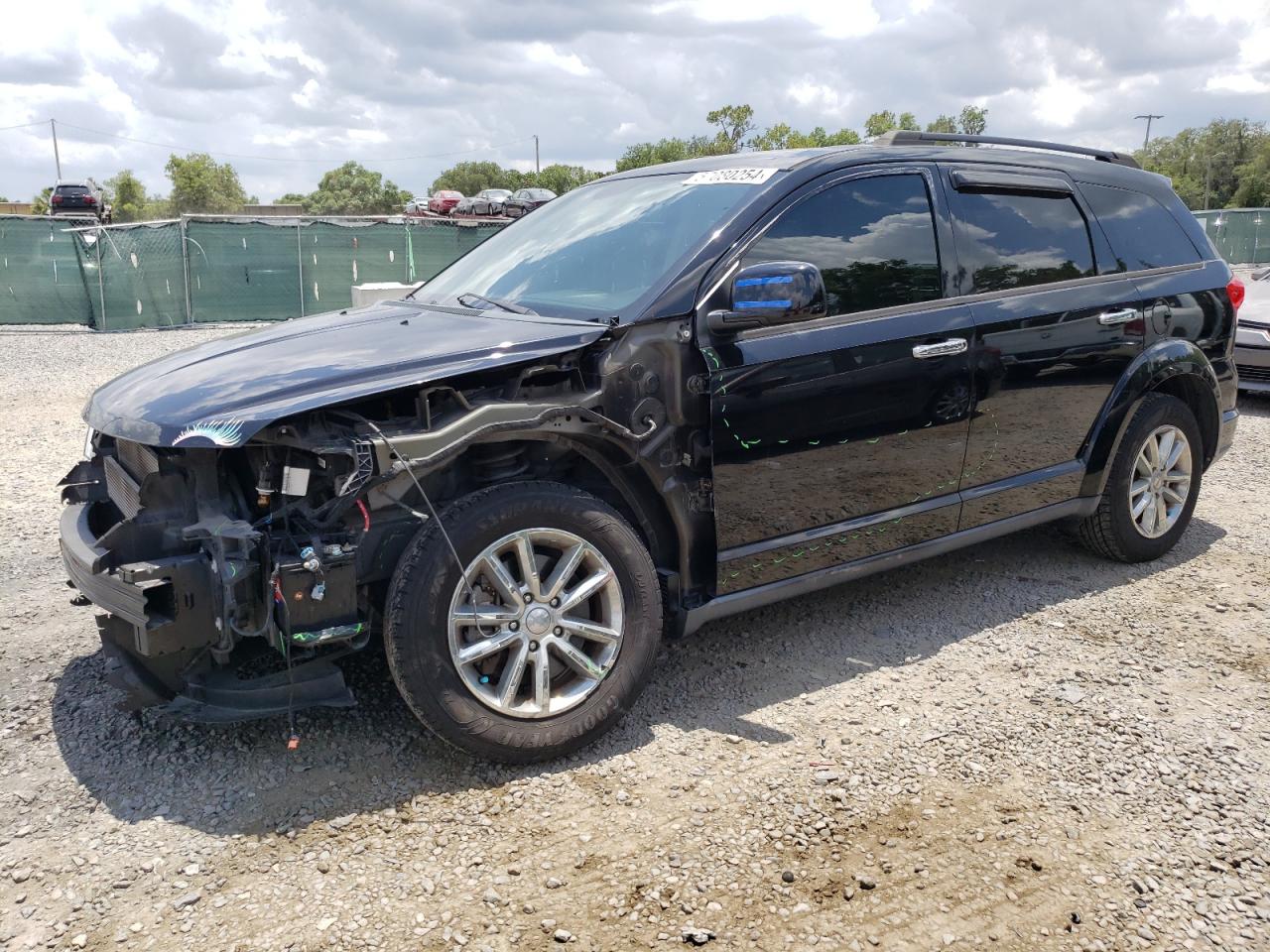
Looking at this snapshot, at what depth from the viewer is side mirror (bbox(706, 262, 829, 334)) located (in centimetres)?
340

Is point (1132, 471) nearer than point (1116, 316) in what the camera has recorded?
No

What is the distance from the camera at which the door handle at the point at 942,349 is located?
3.97m

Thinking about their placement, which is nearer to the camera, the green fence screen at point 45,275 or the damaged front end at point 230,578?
the damaged front end at point 230,578

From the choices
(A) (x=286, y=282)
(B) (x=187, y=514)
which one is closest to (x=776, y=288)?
(B) (x=187, y=514)

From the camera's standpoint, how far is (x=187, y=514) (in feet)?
10.1

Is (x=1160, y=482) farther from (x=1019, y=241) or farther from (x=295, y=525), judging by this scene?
(x=295, y=525)

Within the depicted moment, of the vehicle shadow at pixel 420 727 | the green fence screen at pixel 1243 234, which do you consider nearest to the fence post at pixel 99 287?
the vehicle shadow at pixel 420 727

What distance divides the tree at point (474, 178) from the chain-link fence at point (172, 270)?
6345 centimetres

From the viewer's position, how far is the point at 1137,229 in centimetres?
499

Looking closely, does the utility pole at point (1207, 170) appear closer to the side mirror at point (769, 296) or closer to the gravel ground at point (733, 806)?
the gravel ground at point (733, 806)

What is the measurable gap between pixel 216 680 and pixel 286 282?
1719 cm

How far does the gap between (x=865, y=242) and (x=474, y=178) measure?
83.0 m

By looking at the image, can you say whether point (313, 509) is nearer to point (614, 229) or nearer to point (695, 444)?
point (695, 444)

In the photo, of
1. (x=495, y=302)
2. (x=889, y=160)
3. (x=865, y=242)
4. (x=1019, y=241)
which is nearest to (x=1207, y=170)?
(x=1019, y=241)
